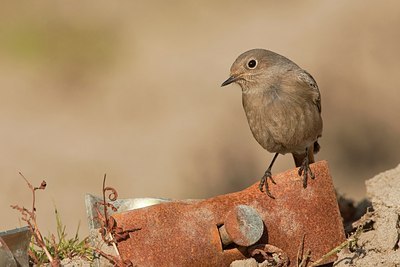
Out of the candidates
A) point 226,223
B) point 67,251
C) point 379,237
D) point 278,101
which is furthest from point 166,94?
point 226,223

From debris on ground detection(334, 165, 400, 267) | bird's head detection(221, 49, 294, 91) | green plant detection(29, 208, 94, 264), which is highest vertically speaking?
bird's head detection(221, 49, 294, 91)

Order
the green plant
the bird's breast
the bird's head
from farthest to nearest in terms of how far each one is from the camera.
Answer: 1. the bird's head
2. the bird's breast
3. the green plant

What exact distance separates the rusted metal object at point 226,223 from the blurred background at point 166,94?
3.54m

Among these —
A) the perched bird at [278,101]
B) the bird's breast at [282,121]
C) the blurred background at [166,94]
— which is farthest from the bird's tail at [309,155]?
the blurred background at [166,94]

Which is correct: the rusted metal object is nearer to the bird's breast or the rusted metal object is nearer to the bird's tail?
the bird's breast

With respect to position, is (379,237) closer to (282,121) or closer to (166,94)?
(282,121)

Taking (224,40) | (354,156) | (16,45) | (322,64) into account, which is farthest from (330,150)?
(16,45)

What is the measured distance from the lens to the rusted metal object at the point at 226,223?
5.59 meters

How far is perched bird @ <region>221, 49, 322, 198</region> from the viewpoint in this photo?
725cm

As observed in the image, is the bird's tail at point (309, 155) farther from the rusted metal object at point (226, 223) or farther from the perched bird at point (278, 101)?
the rusted metal object at point (226, 223)

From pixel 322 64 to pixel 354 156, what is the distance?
2.15 m

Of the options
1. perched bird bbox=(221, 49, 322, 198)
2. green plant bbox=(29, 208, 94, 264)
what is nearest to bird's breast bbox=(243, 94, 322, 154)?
perched bird bbox=(221, 49, 322, 198)

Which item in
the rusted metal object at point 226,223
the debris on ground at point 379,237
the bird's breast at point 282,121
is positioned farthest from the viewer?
the bird's breast at point 282,121

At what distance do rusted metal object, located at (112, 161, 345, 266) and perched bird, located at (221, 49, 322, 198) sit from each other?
3.89ft
